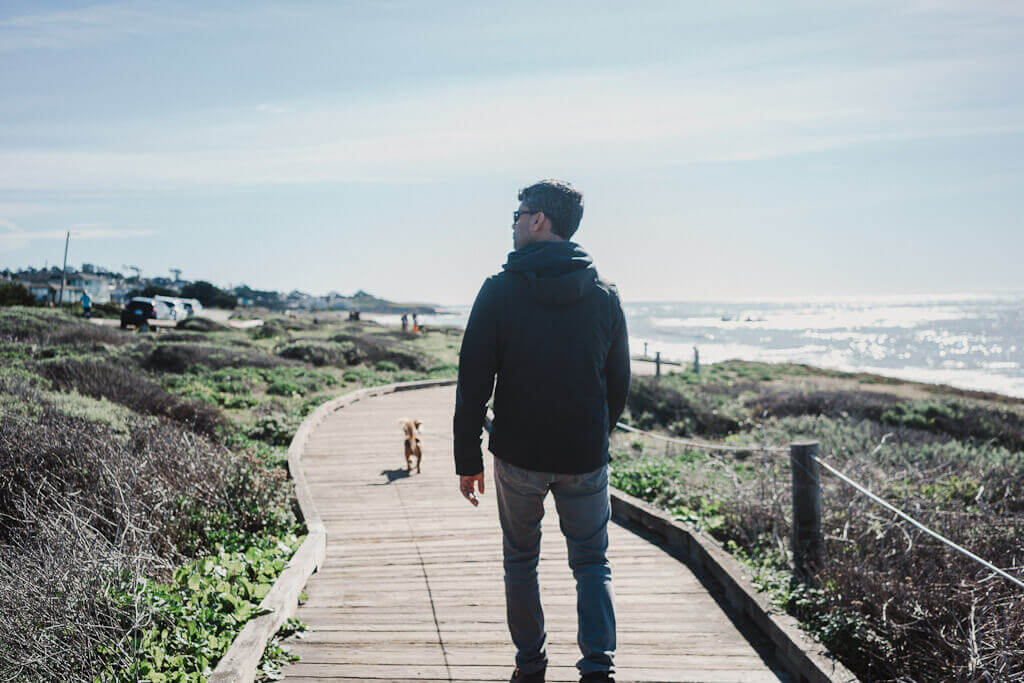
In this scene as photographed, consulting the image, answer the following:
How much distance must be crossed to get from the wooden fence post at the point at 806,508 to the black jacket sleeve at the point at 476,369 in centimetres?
259

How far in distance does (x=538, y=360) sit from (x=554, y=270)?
1.21ft

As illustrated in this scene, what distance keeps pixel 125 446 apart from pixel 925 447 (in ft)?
34.0

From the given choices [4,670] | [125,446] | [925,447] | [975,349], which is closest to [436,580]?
[4,670]

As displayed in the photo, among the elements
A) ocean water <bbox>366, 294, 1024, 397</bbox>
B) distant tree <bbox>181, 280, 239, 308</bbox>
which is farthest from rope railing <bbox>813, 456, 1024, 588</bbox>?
distant tree <bbox>181, 280, 239, 308</bbox>

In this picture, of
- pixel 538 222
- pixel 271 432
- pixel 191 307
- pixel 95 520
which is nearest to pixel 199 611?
pixel 95 520

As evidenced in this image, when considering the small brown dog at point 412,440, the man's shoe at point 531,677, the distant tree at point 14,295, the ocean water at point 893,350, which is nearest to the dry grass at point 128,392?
the small brown dog at point 412,440

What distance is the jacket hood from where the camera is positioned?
278 cm

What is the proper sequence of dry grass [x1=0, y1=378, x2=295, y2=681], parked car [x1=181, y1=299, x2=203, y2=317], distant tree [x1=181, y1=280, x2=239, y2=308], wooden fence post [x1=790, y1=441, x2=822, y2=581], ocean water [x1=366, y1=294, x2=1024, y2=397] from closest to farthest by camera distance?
dry grass [x1=0, y1=378, x2=295, y2=681] < wooden fence post [x1=790, y1=441, x2=822, y2=581] < ocean water [x1=366, y1=294, x2=1024, y2=397] < parked car [x1=181, y1=299, x2=203, y2=317] < distant tree [x1=181, y1=280, x2=239, y2=308]

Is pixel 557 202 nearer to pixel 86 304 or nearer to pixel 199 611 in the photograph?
pixel 199 611

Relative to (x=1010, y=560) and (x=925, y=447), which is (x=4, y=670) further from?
(x=925, y=447)

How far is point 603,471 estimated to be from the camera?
2.98 meters

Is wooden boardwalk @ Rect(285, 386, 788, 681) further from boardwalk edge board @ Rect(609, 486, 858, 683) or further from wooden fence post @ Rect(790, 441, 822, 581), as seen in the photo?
wooden fence post @ Rect(790, 441, 822, 581)

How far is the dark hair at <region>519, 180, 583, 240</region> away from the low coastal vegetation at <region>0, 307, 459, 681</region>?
2568 mm

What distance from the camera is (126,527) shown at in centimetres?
428
